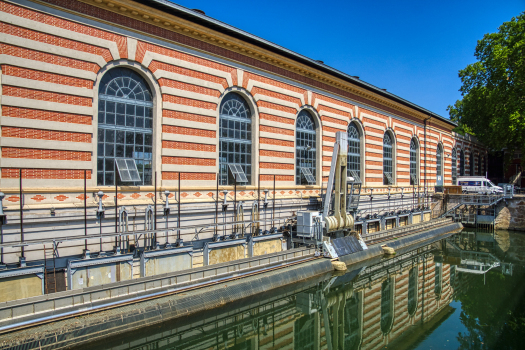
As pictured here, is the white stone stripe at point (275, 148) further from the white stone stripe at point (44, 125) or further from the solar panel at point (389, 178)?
the solar panel at point (389, 178)

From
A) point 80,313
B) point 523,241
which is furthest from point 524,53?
point 80,313

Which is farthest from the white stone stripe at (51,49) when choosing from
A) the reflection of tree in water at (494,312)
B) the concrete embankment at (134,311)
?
the reflection of tree in water at (494,312)

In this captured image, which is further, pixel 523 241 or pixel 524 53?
pixel 524 53

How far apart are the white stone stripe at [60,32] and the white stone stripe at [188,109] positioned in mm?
2618

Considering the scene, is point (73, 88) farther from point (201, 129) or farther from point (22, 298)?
point (22, 298)

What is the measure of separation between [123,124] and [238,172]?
589cm

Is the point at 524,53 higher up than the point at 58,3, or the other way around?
the point at 524,53

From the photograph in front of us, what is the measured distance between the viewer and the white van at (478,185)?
125 ft

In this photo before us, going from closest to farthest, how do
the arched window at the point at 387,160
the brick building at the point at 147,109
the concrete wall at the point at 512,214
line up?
1. the brick building at the point at 147,109
2. the arched window at the point at 387,160
3. the concrete wall at the point at 512,214

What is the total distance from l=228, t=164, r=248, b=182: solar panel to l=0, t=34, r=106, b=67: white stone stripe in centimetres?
729

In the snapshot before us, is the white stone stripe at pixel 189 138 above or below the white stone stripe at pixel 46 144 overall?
above

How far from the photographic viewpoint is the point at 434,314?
14.2 metres

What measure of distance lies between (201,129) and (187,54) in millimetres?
3350

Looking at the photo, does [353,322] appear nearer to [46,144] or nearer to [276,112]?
[276,112]
